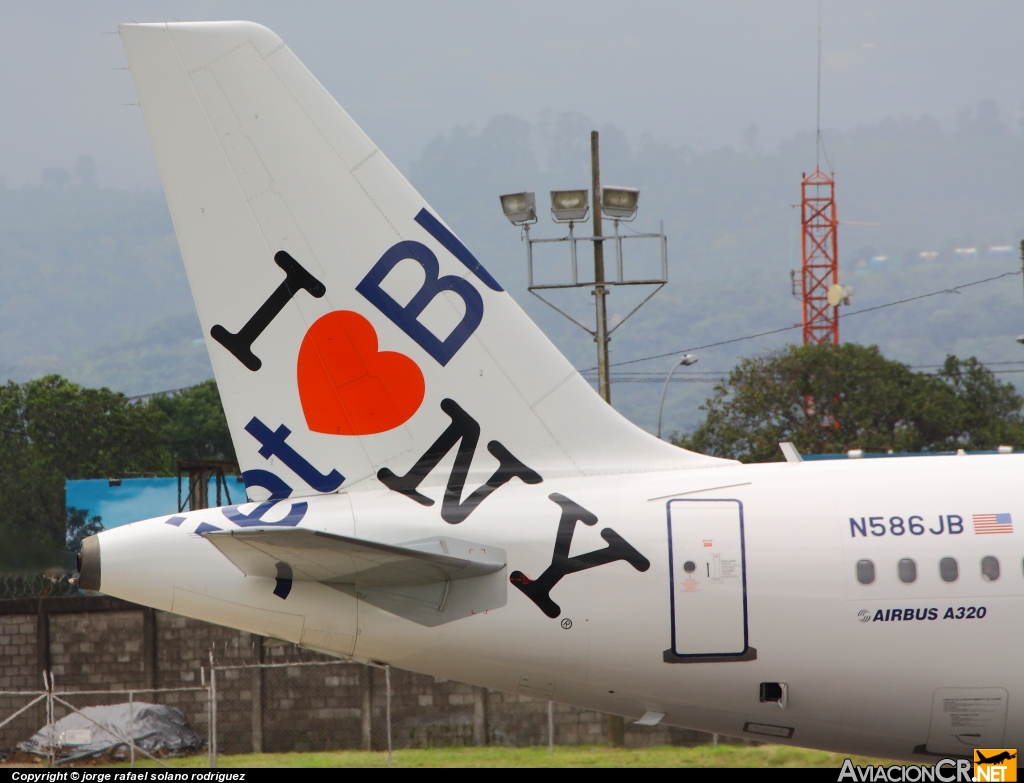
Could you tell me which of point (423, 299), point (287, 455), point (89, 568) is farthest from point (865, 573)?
point (89, 568)

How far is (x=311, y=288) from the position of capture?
1188 cm

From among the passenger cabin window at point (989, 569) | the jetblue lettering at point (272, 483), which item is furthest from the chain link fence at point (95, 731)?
the passenger cabin window at point (989, 569)

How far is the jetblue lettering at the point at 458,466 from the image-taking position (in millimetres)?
11719

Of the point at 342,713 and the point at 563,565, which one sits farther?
the point at 342,713

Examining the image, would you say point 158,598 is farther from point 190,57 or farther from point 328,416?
Answer: point 190,57

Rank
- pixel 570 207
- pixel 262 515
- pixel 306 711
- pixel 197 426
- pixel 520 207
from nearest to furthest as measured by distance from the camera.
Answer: pixel 262 515 < pixel 570 207 < pixel 520 207 < pixel 306 711 < pixel 197 426

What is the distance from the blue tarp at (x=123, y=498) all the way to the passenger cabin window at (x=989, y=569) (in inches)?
2074

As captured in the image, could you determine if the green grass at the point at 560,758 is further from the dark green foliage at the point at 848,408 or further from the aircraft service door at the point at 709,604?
the dark green foliage at the point at 848,408

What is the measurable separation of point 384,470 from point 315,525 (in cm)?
92

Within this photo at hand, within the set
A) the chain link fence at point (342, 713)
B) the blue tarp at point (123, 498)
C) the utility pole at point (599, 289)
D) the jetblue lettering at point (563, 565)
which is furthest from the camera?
the blue tarp at point (123, 498)

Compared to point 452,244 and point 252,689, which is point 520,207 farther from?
point 252,689

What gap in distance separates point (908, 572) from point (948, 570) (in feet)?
1.23

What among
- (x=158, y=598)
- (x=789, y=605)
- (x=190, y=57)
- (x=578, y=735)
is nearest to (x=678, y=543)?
(x=789, y=605)

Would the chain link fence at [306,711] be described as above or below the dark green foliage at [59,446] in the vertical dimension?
below
